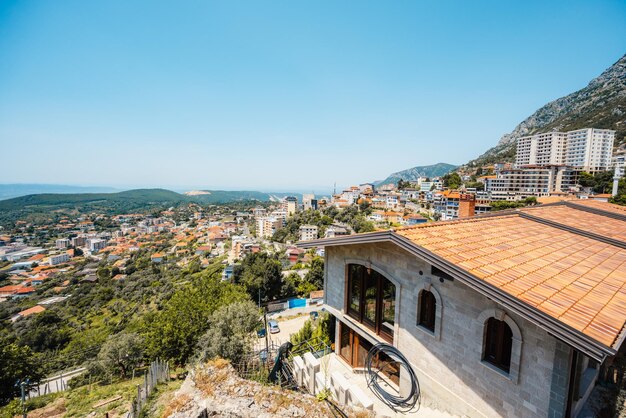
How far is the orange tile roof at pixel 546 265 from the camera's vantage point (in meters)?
4.66

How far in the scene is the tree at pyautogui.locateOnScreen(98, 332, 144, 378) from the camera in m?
21.5

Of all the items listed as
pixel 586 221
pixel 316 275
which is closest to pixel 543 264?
pixel 586 221

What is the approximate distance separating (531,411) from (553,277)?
2.79 meters

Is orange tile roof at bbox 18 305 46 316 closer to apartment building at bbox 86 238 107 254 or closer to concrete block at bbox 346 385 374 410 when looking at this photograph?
apartment building at bbox 86 238 107 254

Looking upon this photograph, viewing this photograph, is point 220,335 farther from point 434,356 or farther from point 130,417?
point 434,356

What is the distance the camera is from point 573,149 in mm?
109500

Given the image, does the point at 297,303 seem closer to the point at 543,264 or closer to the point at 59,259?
the point at 543,264

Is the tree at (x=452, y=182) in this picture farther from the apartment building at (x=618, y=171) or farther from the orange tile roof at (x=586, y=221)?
the orange tile roof at (x=586, y=221)

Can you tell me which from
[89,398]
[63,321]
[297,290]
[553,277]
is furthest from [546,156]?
[63,321]

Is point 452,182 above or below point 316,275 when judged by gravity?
above

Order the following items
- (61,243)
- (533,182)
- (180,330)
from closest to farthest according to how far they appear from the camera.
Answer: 1. (180,330)
2. (533,182)
3. (61,243)

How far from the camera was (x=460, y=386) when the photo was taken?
6.68 meters

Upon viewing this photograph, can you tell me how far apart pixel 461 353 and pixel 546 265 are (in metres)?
2.99

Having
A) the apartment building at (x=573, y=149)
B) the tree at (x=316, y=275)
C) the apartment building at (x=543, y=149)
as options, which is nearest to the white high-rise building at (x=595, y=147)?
the apartment building at (x=573, y=149)
